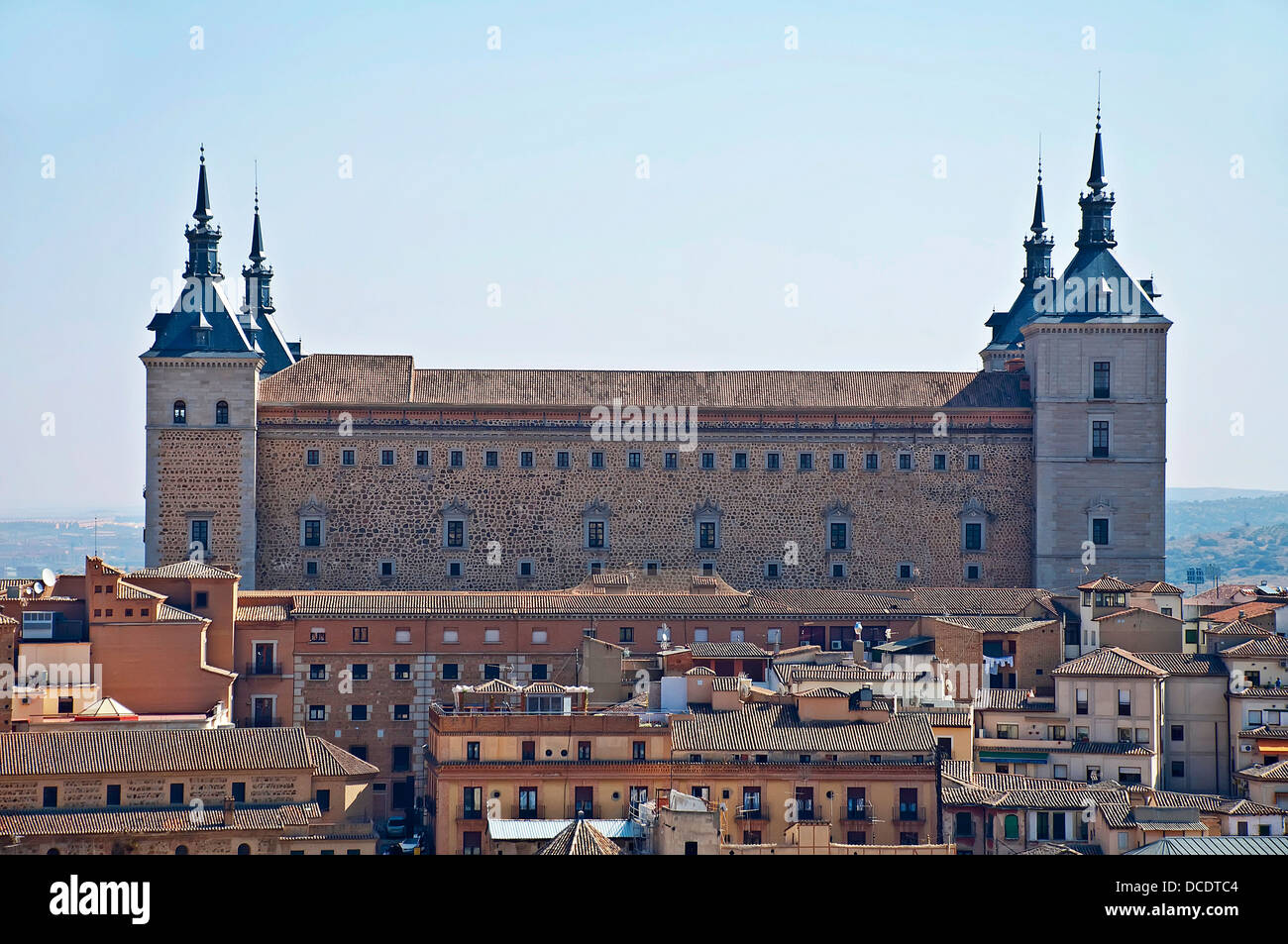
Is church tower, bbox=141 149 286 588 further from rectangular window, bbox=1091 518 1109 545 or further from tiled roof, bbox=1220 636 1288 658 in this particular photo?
tiled roof, bbox=1220 636 1288 658

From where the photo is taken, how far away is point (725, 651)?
3800 centimetres

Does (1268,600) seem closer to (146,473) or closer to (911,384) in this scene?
(911,384)

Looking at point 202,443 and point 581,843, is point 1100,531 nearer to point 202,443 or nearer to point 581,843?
point 202,443

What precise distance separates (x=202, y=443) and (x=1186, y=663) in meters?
20.6

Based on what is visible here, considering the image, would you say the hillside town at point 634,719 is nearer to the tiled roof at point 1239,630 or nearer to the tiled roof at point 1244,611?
the tiled roof at point 1239,630

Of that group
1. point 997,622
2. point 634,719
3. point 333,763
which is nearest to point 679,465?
point 997,622

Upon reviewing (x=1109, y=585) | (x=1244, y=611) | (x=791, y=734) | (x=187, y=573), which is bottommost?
(x=791, y=734)

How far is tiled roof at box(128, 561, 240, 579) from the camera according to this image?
1501 inches

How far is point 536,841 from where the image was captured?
28797 millimetres

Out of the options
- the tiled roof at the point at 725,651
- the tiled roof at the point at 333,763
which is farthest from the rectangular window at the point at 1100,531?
the tiled roof at the point at 333,763

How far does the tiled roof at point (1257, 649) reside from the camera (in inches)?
1448

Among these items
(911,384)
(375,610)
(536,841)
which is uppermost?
(911,384)
